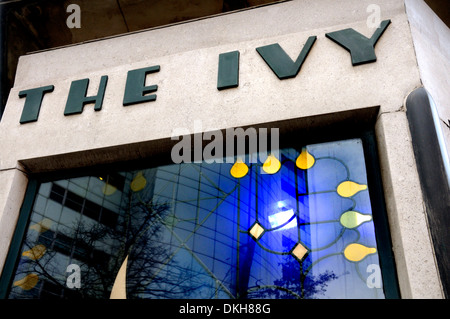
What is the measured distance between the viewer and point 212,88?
4.83m

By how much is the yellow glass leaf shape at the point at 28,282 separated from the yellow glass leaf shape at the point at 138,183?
51.2 inches

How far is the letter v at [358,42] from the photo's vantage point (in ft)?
14.6

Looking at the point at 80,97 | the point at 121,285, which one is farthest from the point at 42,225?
the point at 80,97

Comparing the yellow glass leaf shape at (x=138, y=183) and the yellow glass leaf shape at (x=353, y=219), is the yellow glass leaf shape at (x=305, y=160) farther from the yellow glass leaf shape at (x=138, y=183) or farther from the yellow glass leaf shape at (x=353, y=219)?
the yellow glass leaf shape at (x=138, y=183)

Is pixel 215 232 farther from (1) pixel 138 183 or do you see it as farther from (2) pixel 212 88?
(2) pixel 212 88

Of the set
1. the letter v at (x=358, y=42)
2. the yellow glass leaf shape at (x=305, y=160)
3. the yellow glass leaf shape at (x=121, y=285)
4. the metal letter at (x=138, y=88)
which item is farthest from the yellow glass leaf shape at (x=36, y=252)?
the letter v at (x=358, y=42)

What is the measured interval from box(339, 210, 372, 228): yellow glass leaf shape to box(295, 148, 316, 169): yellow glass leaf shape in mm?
632

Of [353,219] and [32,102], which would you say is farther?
[32,102]

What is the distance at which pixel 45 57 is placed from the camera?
19.1ft

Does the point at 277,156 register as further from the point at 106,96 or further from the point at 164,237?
the point at 106,96

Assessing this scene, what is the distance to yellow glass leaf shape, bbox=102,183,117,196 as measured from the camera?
4887mm

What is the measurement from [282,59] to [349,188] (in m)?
1.51
